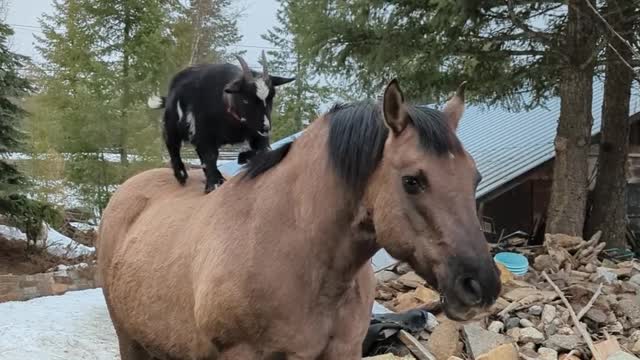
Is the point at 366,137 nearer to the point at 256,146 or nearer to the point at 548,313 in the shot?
the point at 256,146

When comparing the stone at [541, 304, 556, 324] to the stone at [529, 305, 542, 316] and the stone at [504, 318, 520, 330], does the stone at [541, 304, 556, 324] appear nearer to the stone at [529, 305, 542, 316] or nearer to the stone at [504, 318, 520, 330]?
the stone at [529, 305, 542, 316]

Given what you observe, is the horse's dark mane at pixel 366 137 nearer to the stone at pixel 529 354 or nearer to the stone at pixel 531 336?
the stone at pixel 529 354

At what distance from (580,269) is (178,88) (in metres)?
5.54

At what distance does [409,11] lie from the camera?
767cm

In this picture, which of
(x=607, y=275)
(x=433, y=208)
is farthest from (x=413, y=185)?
(x=607, y=275)

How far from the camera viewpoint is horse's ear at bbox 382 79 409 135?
6.61ft

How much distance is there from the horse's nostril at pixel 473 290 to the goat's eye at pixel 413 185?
29cm

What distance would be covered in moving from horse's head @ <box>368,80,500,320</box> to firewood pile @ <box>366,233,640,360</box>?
9.98ft

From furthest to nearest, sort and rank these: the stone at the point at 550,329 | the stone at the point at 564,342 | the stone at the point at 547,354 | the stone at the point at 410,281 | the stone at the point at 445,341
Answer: the stone at the point at 410,281 → the stone at the point at 550,329 → the stone at the point at 564,342 → the stone at the point at 547,354 → the stone at the point at 445,341

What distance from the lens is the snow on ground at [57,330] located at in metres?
5.63

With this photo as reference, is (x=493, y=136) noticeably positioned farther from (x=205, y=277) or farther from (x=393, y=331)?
(x=205, y=277)

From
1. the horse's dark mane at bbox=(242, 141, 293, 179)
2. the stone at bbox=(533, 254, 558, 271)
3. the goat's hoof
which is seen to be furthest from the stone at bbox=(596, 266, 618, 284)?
the horse's dark mane at bbox=(242, 141, 293, 179)

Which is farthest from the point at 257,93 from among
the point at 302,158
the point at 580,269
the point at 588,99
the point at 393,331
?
the point at 588,99

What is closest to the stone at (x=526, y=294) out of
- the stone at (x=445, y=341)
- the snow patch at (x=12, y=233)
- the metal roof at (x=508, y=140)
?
the stone at (x=445, y=341)
